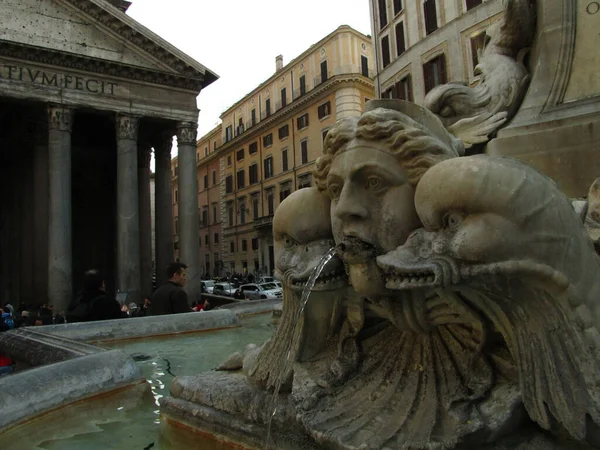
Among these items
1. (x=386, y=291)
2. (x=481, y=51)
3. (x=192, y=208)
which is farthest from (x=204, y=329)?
(x=192, y=208)

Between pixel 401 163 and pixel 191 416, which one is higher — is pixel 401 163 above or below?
above

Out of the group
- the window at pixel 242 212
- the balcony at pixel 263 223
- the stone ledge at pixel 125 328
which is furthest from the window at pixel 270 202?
the stone ledge at pixel 125 328

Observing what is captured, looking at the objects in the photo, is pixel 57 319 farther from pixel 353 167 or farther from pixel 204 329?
pixel 353 167

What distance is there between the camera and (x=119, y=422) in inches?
109

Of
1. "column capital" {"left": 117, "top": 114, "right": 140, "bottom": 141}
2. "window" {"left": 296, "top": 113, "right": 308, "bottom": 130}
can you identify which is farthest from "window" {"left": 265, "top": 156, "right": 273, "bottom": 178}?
"column capital" {"left": 117, "top": 114, "right": 140, "bottom": 141}

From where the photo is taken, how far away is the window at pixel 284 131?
40688 millimetres

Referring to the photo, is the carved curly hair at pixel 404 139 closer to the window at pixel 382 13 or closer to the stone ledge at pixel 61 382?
the stone ledge at pixel 61 382

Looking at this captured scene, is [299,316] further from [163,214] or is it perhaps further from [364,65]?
[364,65]

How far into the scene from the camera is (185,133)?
22266 millimetres

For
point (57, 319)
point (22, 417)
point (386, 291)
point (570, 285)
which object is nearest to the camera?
point (570, 285)

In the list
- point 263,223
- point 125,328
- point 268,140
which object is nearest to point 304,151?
point 268,140

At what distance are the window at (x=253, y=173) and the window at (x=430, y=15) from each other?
22.7 meters

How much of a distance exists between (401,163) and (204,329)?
16.0 feet

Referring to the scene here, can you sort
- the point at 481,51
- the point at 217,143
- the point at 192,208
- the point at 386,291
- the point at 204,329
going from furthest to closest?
the point at 217,143 < the point at 192,208 < the point at 204,329 < the point at 481,51 < the point at 386,291
